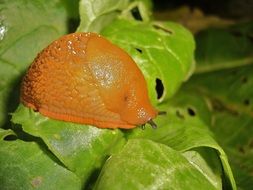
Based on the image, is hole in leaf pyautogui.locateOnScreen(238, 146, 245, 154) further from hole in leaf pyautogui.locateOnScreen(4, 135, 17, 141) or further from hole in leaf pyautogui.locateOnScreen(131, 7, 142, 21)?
hole in leaf pyautogui.locateOnScreen(4, 135, 17, 141)

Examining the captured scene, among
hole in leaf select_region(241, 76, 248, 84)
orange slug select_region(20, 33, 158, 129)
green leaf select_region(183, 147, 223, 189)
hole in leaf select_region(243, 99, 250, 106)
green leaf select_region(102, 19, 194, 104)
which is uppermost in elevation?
orange slug select_region(20, 33, 158, 129)

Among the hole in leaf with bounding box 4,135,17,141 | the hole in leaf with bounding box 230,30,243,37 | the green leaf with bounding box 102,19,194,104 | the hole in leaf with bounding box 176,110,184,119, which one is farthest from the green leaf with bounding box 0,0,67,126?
the hole in leaf with bounding box 230,30,243,37

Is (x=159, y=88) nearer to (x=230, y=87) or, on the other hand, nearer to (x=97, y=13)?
(x=97, y=13)

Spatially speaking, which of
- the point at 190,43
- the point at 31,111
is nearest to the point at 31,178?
the point at 31,111

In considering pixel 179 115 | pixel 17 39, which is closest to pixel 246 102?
pixel 179 115

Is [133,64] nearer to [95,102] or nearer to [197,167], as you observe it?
[95,102]

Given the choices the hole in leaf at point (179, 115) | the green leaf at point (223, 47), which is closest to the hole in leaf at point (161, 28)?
the hole in leaf at point (179, 115)

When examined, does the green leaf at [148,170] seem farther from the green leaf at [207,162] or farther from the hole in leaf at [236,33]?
the hole in leaf at [236,33]
